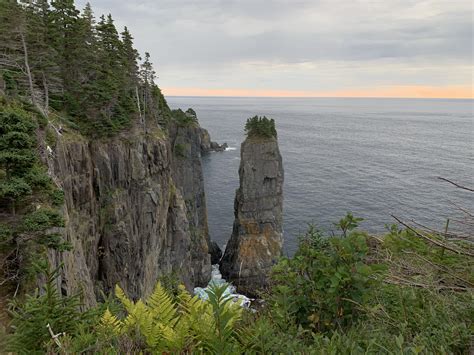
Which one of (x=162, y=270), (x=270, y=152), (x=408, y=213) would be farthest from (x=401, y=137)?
(x=162, y=270)

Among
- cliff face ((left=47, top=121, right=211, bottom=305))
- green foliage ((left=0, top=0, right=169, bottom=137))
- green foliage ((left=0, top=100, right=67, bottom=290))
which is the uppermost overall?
green foliage ((left=0, top=0, right=169, bottom=137))

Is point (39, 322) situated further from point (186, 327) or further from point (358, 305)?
point (358, 305)

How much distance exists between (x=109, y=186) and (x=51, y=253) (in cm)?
1870

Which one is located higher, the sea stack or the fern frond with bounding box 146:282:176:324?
the fern frond with bounding box 146:282:176:324

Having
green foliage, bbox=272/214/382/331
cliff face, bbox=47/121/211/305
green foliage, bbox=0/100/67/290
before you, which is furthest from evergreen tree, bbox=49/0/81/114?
green foliage, bbox=272/214/382/331

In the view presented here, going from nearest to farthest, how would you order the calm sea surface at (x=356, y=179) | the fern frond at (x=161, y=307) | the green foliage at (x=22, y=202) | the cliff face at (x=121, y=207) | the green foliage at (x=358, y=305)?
the green foliage at (x=358, y=305) < the fern frond at (x=161, y=307) < the green foliage at (x=22, y=202) < the cliff face at (x=121, y=207) < the calm sea surface at (x=356, y=179)

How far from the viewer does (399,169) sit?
3767 inches

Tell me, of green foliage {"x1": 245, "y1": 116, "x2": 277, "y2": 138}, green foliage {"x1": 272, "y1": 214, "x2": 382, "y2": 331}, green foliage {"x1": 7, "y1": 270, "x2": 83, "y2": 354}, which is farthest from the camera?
green foliage {"x1": 245, "y1": 116, "x2": 277, "y2": 138}

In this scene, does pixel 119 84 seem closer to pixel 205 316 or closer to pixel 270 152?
pixel 270 152

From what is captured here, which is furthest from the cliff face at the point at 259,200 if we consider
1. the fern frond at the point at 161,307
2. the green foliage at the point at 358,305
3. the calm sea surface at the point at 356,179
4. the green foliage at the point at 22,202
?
the fern frond at the point at 161,307

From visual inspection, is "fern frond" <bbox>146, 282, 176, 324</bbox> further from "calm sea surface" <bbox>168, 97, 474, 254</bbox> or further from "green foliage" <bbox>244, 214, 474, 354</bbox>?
"calm sea surface" <bbox>168, 97, 474, 254</bbox>

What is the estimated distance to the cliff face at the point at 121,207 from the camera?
26281 mm

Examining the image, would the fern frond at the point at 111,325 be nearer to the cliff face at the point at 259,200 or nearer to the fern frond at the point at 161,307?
the fern frond at the point at 161,307

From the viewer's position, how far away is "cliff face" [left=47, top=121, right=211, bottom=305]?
2628cm
